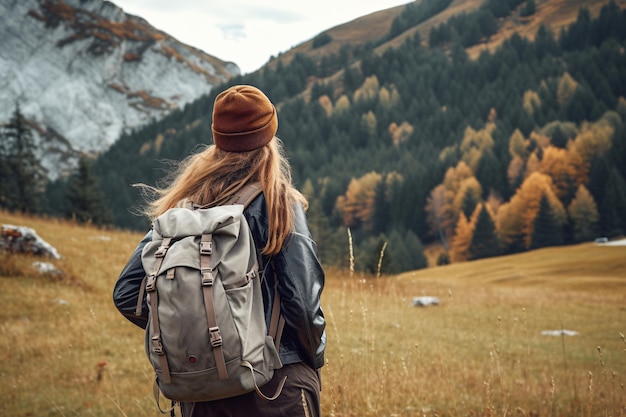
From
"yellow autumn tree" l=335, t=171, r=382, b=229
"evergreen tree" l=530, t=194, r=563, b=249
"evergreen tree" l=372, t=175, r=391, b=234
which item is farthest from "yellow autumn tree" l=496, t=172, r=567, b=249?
"yellow autumn tree" l=335, t=171, r=382, b=229

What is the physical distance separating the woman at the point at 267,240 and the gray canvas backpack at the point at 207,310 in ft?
0.46

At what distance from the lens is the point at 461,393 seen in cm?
658

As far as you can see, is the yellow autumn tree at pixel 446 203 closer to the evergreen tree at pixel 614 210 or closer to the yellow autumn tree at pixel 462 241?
the yellow autumn tree at pixel 462 241

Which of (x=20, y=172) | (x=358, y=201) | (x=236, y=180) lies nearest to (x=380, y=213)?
(x=358, y=201)

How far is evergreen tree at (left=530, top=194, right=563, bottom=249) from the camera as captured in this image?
72812mm

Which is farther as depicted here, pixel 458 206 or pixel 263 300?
pixel 458 206

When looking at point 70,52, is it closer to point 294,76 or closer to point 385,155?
point 294,76

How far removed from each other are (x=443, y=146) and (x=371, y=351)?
115701mm

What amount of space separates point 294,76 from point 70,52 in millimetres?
68053

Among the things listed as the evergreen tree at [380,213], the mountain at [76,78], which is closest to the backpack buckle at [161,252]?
the evergreen tree at [380,213]

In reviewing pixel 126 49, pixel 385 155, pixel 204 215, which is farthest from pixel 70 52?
pixel 204 215

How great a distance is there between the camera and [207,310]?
7.53 feet

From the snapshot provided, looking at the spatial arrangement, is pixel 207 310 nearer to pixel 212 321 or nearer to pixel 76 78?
pixel 212 321

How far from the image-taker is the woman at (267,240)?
2.53 m
